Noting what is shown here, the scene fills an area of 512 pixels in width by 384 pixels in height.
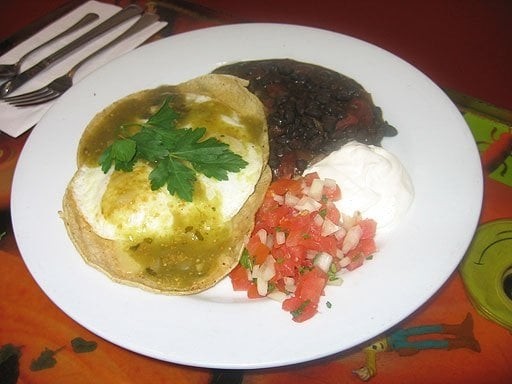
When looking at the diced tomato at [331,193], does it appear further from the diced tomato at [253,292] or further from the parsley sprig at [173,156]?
the diced tomato at [253,292]

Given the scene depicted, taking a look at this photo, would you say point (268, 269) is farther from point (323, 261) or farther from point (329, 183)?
point (329, 183)

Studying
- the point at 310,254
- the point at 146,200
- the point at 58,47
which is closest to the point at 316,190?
the point at 310,254

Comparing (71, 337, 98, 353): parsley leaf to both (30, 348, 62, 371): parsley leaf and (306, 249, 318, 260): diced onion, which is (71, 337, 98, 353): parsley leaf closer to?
(30, 348, 62, 371): parsley leaf

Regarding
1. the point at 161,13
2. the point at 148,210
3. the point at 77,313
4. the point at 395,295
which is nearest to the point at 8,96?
the point at 161,13

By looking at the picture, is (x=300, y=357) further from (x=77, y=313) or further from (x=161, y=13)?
(x=161, y=13)

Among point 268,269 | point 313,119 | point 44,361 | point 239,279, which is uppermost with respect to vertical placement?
point 313,119

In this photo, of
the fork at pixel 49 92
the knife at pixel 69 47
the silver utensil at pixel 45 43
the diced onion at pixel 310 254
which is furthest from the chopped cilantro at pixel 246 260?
the silver utensil at pixel 45 43
